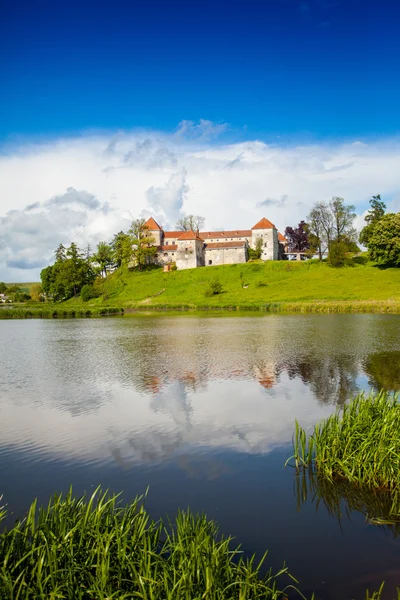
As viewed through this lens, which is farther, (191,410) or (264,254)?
(264,254)

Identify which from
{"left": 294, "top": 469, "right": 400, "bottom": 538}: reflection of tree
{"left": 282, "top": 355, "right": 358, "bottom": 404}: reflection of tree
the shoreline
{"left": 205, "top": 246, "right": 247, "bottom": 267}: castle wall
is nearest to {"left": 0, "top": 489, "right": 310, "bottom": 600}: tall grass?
{"left": 294, "top": 469, "right": 400, "bottom": 538}: reflection of tree

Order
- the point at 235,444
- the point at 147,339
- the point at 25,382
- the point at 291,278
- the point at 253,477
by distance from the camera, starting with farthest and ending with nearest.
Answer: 1. the point at 291,278
2. the point at 147,339
3. the point at 25,382
4. the point at 235,444
5. the point at 253,477

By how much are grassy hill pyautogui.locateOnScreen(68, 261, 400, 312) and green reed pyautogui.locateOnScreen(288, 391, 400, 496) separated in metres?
49.7

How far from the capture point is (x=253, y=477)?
9586 millimetres

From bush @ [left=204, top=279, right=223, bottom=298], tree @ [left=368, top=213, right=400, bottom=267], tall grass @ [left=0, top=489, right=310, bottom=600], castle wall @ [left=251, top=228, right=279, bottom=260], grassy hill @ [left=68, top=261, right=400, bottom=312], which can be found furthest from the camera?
castle wall @ [left=251, top=228, right=279, bottom=260]

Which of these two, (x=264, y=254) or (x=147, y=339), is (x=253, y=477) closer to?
(x=147, y=339)

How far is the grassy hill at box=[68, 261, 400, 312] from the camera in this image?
223ft

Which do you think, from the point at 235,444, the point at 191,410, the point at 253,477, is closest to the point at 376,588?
the point at 253,477

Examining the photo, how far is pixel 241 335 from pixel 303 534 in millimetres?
29896

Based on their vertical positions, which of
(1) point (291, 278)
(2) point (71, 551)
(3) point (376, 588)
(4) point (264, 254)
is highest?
(4) point (264, 254)

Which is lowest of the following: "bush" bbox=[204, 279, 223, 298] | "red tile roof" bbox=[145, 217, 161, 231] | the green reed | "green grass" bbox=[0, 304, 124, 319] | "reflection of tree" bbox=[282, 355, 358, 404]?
"reflection of tree" bbox=[282, 355, 358, 404]

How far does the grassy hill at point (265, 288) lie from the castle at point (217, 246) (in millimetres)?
11522

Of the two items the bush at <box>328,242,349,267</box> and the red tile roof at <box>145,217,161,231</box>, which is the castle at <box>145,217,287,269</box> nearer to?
the red tile roof at <box>145,217,161,231</box>

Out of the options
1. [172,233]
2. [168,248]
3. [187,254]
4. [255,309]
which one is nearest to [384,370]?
[255,309]
